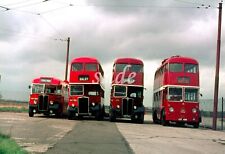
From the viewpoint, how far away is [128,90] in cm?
3822

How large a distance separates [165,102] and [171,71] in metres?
2.26

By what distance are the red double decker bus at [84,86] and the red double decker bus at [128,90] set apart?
4.82 feet

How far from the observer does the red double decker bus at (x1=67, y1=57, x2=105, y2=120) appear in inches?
1524

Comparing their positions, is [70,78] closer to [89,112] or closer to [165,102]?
[89,112]

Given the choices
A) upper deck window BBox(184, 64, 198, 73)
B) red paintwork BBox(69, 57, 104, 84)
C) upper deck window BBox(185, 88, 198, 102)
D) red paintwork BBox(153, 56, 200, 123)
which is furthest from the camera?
red paintwork BBox(69, 57, 104, 84)

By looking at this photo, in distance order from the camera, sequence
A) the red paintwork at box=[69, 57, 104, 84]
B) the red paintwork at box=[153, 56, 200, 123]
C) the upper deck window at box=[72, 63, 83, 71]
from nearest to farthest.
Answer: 1. the red paintwork at box=[153, 56, 200, 123]
2. the red paintwork at box=[69, 57, 104, 84]
3. the upper deck window at box=[72, 63, 83, 71]

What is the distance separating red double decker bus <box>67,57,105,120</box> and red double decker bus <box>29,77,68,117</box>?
3199 millimetres

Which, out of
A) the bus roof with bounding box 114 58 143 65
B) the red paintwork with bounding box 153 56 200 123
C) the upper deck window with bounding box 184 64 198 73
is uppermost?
the bus roof with bounding box 114 58 143 65

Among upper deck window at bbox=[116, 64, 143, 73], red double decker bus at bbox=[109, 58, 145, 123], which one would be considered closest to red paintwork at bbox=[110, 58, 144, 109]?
red double decker bus at bbox=[109, 58, 145, 123]

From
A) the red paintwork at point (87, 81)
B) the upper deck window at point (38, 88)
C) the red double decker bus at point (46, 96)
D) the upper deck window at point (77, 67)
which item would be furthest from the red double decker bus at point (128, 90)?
the upper deck window at point (38, 88)

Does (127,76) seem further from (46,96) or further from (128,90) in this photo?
(46,96)

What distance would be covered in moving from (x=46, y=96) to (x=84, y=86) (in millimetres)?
4472

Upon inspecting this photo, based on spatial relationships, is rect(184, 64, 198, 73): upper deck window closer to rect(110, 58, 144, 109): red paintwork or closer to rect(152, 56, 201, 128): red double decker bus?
rect(152, 56, 201, 128): red double decker bus

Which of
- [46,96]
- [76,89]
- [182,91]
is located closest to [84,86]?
[76,89]
